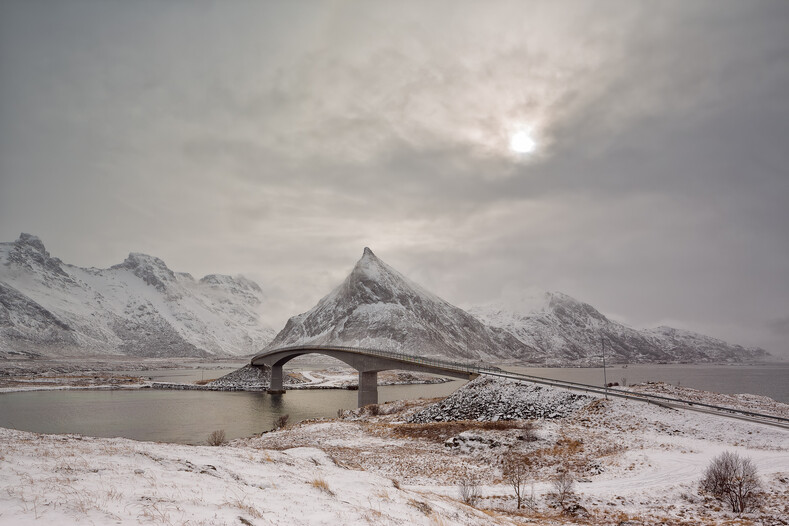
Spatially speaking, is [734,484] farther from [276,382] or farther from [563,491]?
[276,382]

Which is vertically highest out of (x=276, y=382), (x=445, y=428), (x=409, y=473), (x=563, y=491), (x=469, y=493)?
(x=563, y=491)

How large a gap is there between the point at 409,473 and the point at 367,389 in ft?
172

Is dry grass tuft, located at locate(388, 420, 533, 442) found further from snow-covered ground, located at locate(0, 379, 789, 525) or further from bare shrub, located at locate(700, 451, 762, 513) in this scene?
bare shrub, located at locate(700, 451, 762, 513)

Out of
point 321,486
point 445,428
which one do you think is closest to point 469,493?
point 321,486

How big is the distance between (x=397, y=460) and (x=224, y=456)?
12305mm

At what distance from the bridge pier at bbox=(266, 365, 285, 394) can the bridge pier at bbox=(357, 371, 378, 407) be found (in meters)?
36.6

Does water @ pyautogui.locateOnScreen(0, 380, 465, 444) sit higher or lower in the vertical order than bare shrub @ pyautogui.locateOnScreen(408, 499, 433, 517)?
lower

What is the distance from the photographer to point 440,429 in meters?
35.5

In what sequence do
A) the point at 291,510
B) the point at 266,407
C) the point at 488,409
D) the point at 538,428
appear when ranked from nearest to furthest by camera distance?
1. the point at 291,510
2. the point at 538,428
3. the point at 488,409
4. the point at 266,407

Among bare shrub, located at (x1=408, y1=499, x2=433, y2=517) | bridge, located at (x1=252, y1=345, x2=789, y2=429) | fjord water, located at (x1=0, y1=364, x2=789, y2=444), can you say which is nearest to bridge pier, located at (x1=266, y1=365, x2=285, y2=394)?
bridge, located at (x1=252, y1=345, x2=789, y2=429)

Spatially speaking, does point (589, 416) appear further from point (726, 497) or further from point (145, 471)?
point (145, 471)

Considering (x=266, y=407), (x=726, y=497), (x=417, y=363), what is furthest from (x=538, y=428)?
(x=266, y=407)

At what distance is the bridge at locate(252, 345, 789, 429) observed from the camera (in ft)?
110

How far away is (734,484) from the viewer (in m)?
17.1
